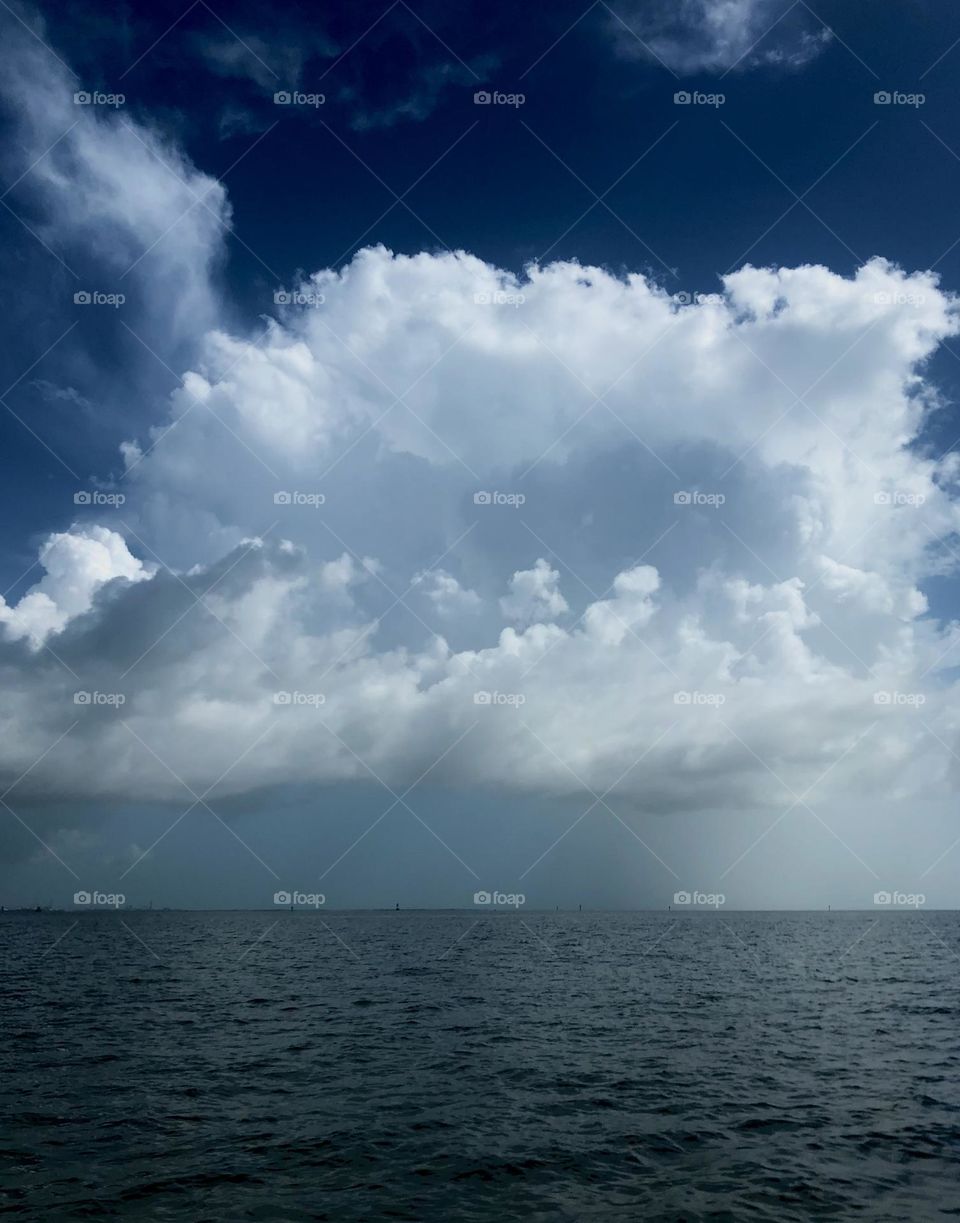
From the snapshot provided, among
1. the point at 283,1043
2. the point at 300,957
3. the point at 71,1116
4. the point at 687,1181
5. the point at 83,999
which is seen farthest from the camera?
the point at 300,957

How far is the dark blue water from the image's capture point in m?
16.3

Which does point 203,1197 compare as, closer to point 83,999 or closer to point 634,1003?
point 634,1003

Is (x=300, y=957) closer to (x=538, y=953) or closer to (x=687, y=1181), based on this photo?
(x=538, y=953)

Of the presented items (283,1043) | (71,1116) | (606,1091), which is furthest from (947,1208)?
(283,1043)

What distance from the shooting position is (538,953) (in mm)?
80750

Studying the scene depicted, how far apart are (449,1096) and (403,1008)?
1881cm

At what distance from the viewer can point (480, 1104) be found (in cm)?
2295

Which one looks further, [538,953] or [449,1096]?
[538,953]

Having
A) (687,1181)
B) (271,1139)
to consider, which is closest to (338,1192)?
(271,1139)

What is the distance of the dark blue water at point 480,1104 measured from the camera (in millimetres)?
16344

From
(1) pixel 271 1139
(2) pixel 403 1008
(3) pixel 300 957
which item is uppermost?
(1) pixel 271 1139

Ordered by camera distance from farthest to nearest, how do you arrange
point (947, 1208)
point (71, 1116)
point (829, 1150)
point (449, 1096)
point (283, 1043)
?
point (283, 1043), point (449, 1096), point (71, 1116), point (829, 1150), point (947, 1208)

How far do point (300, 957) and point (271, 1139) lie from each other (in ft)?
206

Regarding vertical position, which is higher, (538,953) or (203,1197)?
(203,1197)
